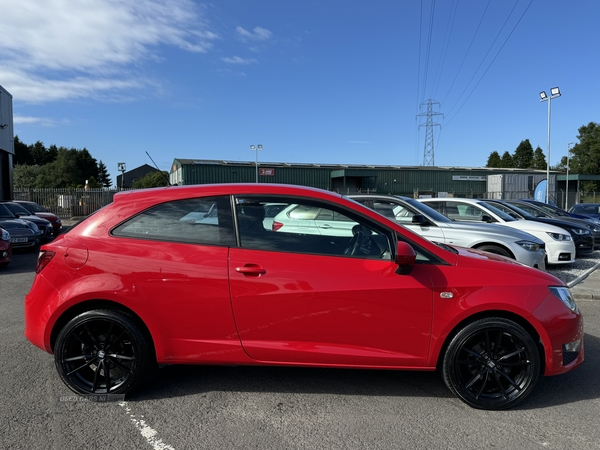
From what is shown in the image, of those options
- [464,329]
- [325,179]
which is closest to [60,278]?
[464,329]

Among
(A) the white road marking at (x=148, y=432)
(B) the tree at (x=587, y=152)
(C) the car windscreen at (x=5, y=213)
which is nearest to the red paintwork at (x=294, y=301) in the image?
(A) the white road marking at (x=148, y=432)

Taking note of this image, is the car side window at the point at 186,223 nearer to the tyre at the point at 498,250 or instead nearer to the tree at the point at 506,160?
the tyre at the point at 498,250

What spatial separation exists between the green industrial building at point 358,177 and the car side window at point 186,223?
4114cm

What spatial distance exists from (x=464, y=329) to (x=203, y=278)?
197 cm

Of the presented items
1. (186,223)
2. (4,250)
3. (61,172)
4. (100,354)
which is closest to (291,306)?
(186,223)

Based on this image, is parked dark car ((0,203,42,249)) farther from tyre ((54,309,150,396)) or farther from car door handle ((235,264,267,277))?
car door handle ((235,264,267,277))

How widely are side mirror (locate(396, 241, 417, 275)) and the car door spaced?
0.18ft

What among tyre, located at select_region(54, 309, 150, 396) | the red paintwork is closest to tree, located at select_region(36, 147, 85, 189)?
tyre, located at select_region(54, 309, 150, 396)

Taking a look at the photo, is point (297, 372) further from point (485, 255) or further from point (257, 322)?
point (485, 255)

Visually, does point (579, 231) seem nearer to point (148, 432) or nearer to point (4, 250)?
point (148, 432)

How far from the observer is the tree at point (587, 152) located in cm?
6969

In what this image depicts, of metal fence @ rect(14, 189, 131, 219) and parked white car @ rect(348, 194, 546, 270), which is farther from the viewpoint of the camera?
metal fence @ rect(14, 189, 131, 219)

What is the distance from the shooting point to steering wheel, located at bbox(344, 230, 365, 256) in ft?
11.6

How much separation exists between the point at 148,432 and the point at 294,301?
1312 mm
